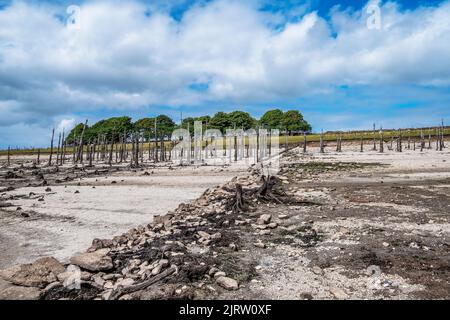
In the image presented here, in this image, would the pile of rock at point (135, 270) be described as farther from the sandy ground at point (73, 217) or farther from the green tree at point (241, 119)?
the green tree at point (241, 119)

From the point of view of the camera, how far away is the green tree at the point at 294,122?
8819 centimetres

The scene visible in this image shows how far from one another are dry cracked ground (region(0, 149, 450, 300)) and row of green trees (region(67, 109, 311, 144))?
7434 centimetres

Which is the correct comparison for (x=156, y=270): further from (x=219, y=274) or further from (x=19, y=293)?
(x=19, y=293)

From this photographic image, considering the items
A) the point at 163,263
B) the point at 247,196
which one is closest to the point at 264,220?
the point at 247,196

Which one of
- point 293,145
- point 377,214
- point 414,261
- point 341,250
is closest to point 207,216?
point 341,250

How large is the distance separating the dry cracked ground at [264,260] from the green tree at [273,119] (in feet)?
267

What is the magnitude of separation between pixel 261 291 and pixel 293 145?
59.2 m

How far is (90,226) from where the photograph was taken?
10086 mm

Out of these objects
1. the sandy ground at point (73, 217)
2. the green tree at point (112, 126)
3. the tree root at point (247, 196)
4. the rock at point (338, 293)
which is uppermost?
the green tree at point (112, 126)

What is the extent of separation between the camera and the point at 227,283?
16.8 feet

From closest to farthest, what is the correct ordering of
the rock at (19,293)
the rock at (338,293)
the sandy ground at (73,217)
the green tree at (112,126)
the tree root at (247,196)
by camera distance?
the rock at (338,293)
the rock at (19,293)
the sandy ground at (73,217)
the tree root at (247,196)
the green tree at (112,126)

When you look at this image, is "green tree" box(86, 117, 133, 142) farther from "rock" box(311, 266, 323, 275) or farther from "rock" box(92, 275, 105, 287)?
"rock" box(311, 266, 323, 275)

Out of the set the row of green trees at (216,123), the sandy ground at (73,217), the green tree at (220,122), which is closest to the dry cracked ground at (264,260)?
the sandy ground at (73,217)
